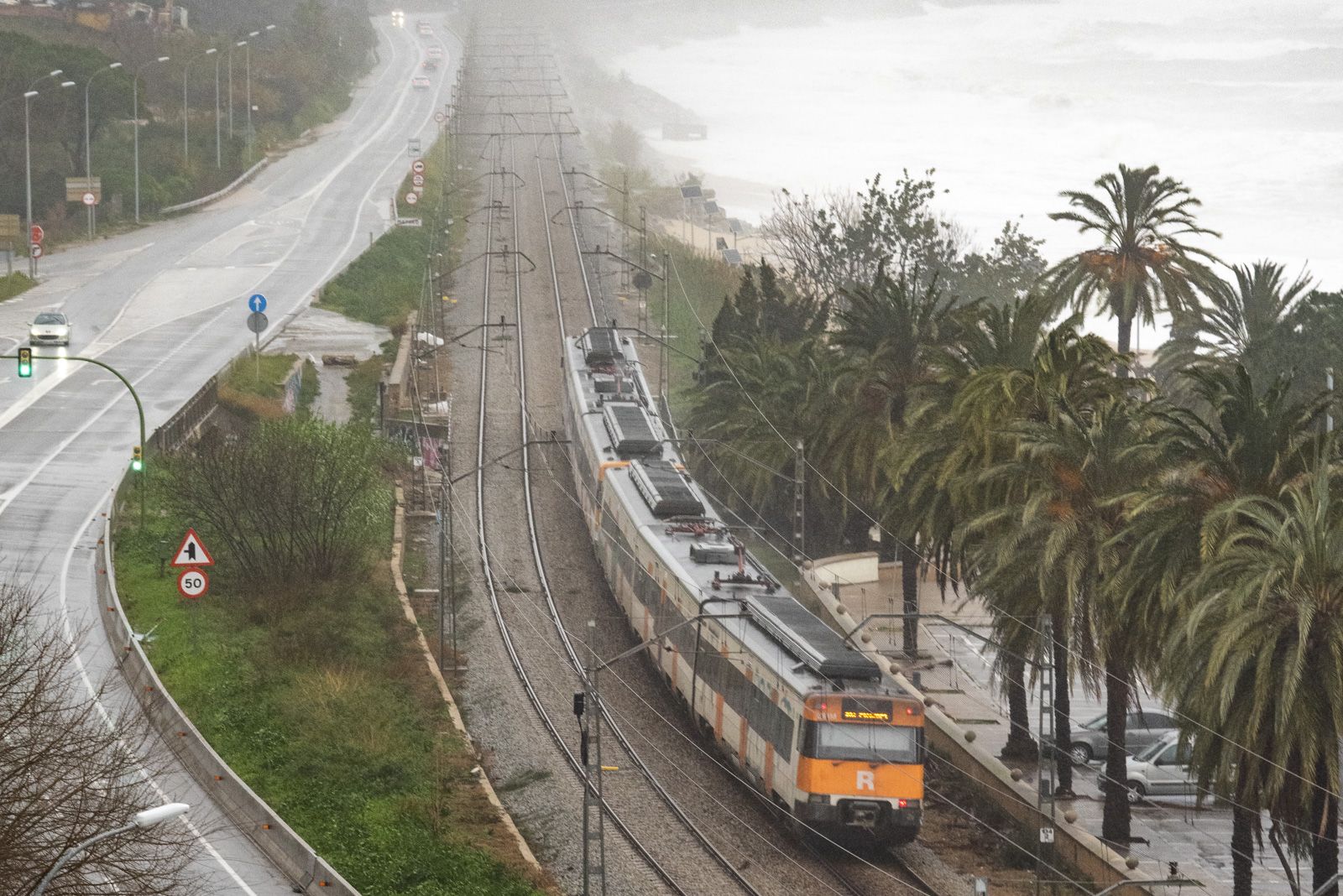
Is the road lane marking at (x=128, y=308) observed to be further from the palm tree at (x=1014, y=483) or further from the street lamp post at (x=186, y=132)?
the palm tree at (x=1014, y=483)

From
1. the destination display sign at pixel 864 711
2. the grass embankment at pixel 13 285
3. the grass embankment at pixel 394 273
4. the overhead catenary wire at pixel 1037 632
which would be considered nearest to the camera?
the overhead catenary wire at pixel 1037 632

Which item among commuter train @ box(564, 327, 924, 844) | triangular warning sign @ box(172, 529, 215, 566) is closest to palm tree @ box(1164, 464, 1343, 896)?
commuter train @ box(564, 327, 924, 844)

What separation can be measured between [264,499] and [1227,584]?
30584 millimetres

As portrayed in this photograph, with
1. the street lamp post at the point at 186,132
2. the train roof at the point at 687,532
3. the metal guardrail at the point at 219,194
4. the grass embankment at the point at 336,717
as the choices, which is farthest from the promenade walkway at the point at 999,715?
the street lamp post at the point at 186,132

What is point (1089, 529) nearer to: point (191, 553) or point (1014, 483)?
point (1014, 483)

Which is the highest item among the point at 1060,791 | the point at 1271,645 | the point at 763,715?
the point at 1271,645

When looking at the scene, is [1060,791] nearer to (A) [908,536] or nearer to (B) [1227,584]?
(A) [908,536]

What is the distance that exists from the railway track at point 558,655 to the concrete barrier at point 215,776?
6195 millimetres

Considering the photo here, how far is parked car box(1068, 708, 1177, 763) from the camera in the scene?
46.7 metres

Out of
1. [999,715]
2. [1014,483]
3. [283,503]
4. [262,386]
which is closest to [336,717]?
[283,503]

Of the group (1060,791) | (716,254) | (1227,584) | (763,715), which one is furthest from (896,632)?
(716,254)

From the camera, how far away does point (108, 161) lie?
406ft

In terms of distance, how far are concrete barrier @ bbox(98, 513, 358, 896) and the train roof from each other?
1024 centimetres

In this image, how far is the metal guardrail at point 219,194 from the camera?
12138 centimetres
